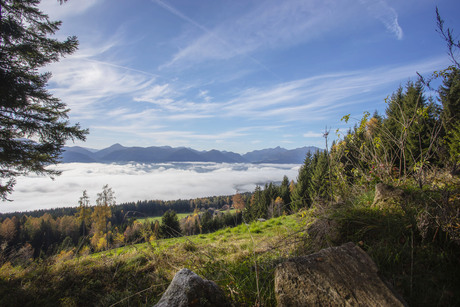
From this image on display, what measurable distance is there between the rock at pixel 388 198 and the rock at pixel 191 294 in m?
2.76

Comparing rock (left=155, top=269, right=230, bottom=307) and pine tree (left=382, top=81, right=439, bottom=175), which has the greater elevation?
pine tree (left=382, top=81, right=439, bottom=175)

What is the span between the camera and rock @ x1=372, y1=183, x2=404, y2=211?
280cm

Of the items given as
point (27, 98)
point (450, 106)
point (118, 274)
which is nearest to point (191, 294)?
point (118, 274)

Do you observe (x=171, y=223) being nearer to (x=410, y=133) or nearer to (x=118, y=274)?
(x=118, y=274)

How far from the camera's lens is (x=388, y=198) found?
9.63 ft

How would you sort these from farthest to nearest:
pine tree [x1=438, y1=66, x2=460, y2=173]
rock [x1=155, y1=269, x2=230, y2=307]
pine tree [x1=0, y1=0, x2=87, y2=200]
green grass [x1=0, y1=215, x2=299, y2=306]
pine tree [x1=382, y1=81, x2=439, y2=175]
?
pine tree [x1=0, y1=0, x2=87, y2=200]
pine tree [x1=382, y1=81, x2=439, y2=175]
pine tree [x1=438, y1=66, x2=460, y2=173]
green grass [x1=0, y1=215, x2=299, y2=306]
rock [x1=155, y1=269, x2=230, y2=307]

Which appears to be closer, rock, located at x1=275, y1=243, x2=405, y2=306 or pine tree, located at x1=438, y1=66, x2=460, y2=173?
rock, located at x1=275, y1=243, x2=405, y2=306

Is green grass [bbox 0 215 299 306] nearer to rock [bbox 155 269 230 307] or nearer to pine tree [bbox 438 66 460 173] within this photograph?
rock [bbox 155 269 230 307]

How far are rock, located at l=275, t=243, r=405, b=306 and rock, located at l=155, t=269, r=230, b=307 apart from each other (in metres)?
0.56

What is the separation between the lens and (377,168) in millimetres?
4461

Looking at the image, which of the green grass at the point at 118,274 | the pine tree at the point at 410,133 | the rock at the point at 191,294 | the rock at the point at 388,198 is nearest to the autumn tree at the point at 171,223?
the green grass at the point at 118,274

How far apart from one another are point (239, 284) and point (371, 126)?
5.20 m

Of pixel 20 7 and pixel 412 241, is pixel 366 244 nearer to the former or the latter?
pixel 412 241

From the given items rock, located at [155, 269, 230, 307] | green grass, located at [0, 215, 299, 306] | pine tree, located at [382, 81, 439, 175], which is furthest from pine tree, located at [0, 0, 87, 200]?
pine tree, located at [382, 81, 439, 175]
